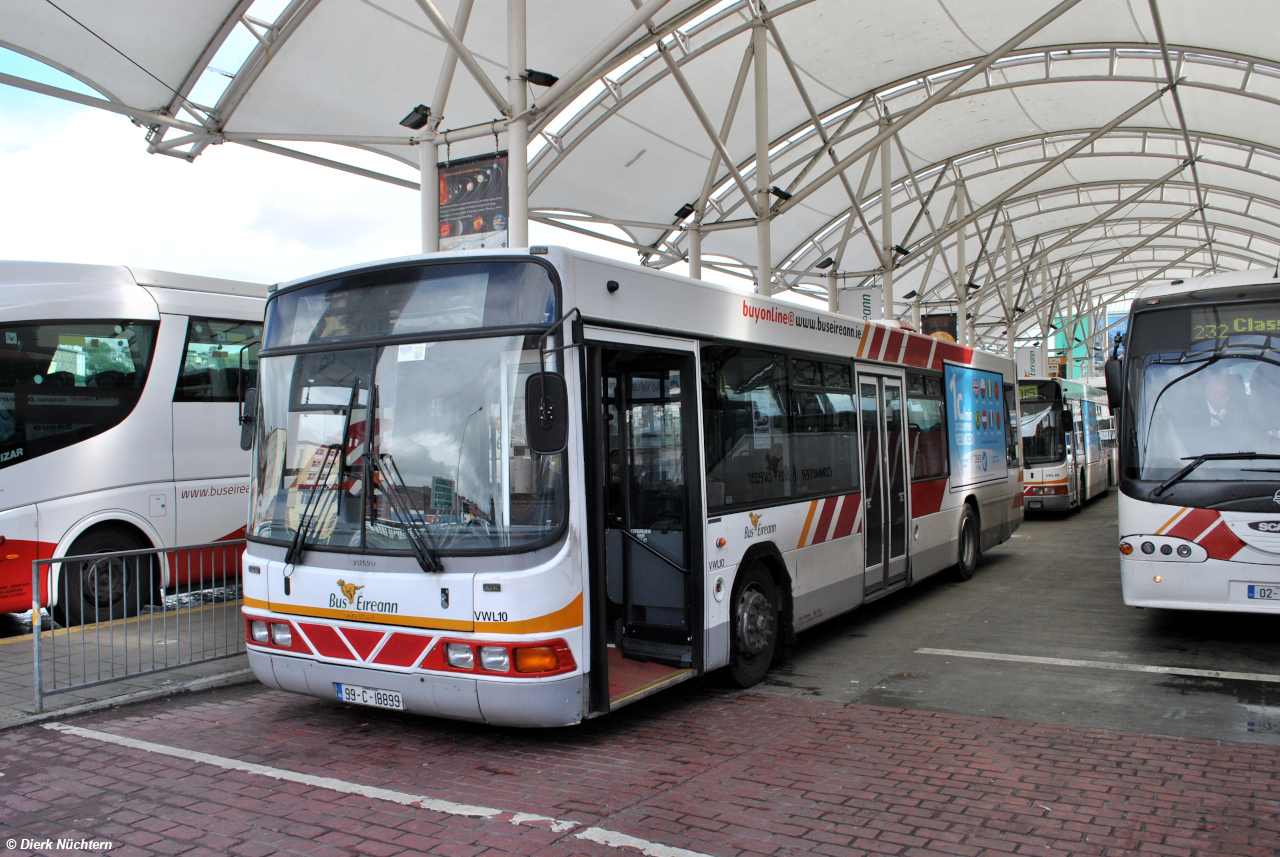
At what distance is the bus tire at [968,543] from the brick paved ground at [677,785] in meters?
6.12

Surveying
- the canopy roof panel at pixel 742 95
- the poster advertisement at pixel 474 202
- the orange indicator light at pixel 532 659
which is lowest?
the orange indicator light at pixel 532 659

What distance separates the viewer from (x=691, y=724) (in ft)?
20.1

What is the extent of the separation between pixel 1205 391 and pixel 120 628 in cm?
946

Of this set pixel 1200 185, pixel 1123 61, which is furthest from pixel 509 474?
pixel 1200 185

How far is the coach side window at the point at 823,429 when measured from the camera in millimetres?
7973

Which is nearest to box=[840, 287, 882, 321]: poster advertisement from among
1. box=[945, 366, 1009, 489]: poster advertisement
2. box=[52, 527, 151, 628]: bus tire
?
box=[945, 366, 1009, 489]: poster advertisement

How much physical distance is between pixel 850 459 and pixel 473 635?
4.82 metres

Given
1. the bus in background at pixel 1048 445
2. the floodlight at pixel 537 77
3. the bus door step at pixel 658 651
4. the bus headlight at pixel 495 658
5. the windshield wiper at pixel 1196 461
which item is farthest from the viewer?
the bus in background at pixel 1048 445

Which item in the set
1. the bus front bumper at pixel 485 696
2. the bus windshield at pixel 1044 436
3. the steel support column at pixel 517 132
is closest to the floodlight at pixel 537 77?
the steel support column at pixel 517 132

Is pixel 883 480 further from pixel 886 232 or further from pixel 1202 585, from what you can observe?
pixel 886 232

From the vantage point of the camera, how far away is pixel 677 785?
495cm

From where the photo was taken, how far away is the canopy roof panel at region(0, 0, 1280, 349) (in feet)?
47.0

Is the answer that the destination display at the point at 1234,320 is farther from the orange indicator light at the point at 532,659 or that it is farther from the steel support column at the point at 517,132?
the steel support column at the point at 517,132

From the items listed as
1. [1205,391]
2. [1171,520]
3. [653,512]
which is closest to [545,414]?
[653,512]
